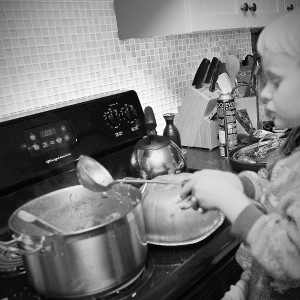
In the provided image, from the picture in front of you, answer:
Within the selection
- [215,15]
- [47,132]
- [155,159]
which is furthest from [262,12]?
[47,132]

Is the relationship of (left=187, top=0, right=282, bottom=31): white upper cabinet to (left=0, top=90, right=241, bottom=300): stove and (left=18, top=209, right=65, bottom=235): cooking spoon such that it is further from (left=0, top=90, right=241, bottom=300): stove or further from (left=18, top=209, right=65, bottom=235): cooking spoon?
(left=18, top=209, right=65, bottom=235): cooking spoon

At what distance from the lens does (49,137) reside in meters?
1.09

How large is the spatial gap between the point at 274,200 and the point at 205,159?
534mm

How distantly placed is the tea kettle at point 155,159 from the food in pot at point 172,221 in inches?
9.0

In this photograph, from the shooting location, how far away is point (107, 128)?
123 cm

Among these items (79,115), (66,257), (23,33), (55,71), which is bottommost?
(66,257)

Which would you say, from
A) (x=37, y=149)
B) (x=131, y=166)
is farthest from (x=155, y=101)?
(x=37, y=149)

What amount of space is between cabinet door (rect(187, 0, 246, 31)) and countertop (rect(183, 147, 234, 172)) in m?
0.46

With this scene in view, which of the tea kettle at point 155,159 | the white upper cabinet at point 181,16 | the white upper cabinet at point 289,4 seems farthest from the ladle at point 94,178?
the white upper cabinet at point 289,4

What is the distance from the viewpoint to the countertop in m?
1.33

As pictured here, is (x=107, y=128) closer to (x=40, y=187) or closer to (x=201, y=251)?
(x=40, y=187)

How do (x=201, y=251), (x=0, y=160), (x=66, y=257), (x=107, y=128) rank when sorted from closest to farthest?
(x=66, y=257) < (x=201, y=251) < (x=0, y=160) < (x=107, y=128)

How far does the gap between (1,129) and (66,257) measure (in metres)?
0.51

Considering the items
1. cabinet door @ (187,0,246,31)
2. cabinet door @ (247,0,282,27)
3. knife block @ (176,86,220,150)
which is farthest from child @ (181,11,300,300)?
cabinet door @ (247,0,282,27)
